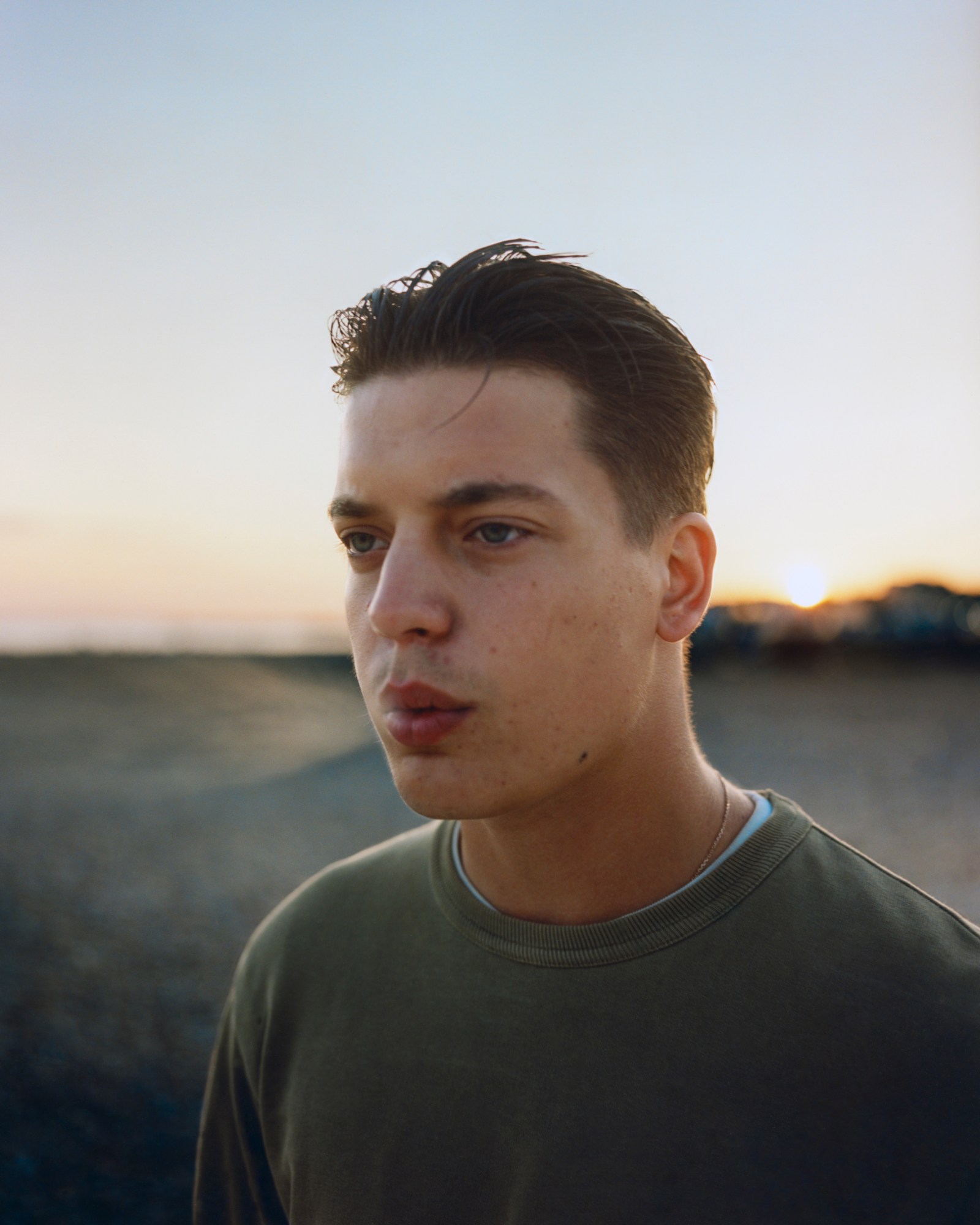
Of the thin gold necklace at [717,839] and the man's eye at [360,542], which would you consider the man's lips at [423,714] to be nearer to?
the man's eye at [360,542]

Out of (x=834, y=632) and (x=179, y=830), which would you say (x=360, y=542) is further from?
(x=834, y=632)

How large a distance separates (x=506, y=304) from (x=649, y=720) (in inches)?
42.9

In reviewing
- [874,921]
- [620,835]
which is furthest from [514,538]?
[874,921]

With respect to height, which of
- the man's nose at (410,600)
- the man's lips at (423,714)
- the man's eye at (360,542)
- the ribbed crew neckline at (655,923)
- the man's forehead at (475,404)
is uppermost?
the man's forehead at (475,404)

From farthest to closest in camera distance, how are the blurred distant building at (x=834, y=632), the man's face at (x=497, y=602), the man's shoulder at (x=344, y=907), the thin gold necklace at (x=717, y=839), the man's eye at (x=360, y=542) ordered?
1. the blurred distant building at (x=834, y=632)
2. the man's shoulder at (x=344, y=907)
3. the man's eye at (x=360, y=542)
4. the thin gold necklace at (x=717, y=839)
5. the man's face at (x=497, y=602)

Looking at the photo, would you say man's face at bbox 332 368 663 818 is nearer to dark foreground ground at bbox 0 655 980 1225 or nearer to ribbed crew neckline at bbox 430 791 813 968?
ribbed crew neckline at bbox 430 791 813 968

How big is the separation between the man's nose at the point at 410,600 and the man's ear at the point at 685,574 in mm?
578

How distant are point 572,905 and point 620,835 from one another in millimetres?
206

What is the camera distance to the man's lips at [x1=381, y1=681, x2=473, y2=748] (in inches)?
73.3

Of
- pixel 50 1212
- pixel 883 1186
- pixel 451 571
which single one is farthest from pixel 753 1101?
pixel 50 1212

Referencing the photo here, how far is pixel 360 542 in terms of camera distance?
217 cm

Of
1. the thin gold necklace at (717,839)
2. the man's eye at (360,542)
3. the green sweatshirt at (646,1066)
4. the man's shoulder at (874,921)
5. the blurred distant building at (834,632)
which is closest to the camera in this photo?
the green sweatshirt at (646,1066)

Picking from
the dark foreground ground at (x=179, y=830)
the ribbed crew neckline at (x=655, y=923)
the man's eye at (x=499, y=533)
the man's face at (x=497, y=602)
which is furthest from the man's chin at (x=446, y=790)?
the dark foreground ground at (x=179, y=830)

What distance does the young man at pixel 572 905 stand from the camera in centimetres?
169
